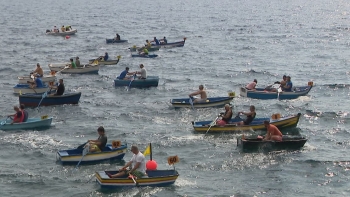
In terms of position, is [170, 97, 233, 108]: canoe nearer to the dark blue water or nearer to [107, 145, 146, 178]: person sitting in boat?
the dark blue water

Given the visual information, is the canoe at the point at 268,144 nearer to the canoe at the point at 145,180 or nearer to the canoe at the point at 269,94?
the canoe at the point at 145,180

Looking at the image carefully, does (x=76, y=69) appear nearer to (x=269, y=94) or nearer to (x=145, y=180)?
(x=269, y=94)

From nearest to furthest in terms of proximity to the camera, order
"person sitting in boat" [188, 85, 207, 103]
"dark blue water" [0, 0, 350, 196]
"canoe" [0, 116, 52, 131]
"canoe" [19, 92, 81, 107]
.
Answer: "dark blue water" [0, 0, 350, 196], "canoe" [0, 116, 52, 131], "person sitting in boat" [188, 85, 207, 103], "canoe" [19, 92, 81, 107]

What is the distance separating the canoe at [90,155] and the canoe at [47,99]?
43.5 feet

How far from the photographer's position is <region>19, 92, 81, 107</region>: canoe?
4519 cm

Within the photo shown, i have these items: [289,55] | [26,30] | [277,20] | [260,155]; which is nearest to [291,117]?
[260,155]

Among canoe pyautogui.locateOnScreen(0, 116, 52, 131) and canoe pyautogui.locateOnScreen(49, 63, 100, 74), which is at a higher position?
canoe pyautogui.locateOnScreen(49, 63, 100, 74)

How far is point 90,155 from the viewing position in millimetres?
32344

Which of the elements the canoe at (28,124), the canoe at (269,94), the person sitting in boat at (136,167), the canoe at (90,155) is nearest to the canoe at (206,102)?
the canoe at (269,94)

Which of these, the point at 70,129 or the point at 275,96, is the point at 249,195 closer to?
the point at 70,129

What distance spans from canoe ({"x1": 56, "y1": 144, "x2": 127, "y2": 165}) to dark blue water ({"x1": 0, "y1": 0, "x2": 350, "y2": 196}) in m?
0.40

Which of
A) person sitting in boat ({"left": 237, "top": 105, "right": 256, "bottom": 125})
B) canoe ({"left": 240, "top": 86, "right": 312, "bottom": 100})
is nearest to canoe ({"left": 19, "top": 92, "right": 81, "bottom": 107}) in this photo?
canoe ({"left": 240, "top": 86, "right": 312, "bottom": 100})

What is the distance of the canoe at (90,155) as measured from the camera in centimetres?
3234

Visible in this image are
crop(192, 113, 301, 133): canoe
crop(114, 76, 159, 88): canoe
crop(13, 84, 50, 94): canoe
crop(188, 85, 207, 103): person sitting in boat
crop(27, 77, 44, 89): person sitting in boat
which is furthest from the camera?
crop(114, 76, 159, 88): canoe
